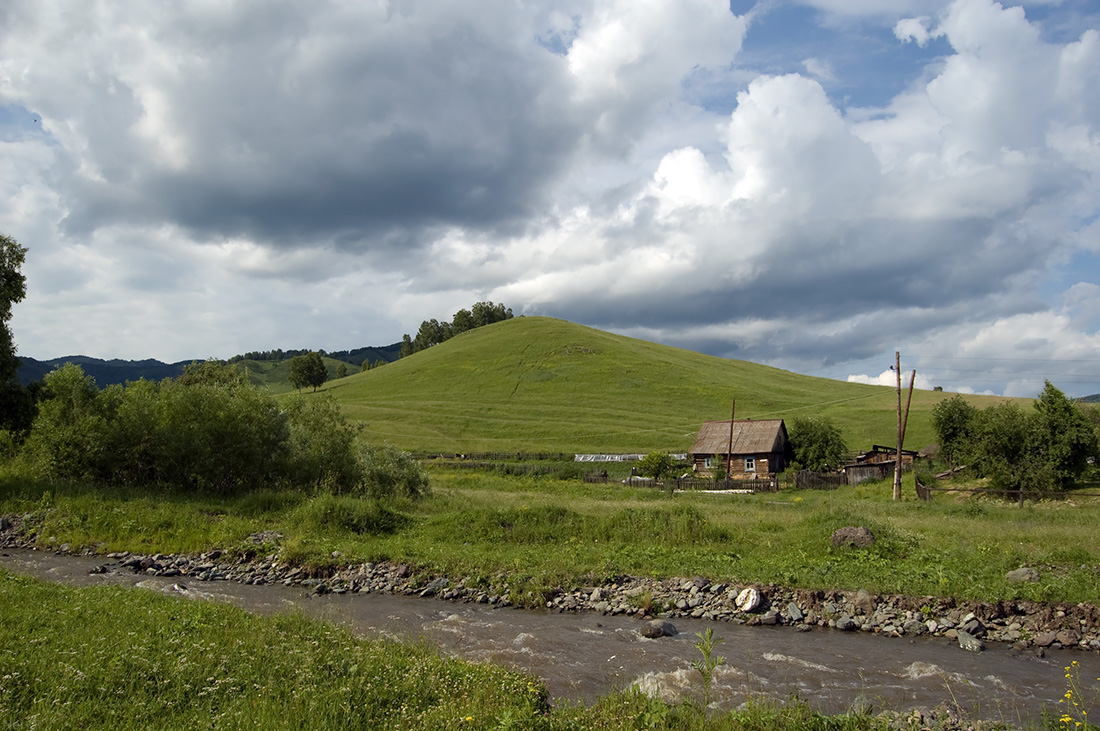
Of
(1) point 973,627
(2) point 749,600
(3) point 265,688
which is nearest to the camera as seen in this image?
(3) point 265,688

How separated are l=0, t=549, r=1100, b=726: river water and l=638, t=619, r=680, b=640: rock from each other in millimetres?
229

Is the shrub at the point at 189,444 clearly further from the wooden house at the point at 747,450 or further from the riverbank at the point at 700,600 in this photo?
the wooden house at the point at 747,450

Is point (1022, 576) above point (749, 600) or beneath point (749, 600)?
above

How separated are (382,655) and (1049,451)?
47703 mm

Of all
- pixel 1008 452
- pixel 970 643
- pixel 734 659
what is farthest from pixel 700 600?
pixel 1008 452

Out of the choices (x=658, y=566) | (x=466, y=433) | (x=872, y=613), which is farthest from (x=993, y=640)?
(x=466, y=433)

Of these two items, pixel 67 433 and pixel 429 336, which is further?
pixel 429 336

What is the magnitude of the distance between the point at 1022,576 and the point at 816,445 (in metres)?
52.0

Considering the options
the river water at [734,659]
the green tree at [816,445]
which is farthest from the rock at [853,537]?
the green tree at [816,445]

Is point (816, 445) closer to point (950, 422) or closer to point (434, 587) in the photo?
point (950, 422)

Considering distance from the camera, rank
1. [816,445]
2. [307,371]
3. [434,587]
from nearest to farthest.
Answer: [434,587], [816,445], [307,371]

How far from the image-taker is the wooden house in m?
67.1

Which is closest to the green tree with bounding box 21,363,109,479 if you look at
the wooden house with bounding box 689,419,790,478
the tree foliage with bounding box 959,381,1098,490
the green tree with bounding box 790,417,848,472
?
the tree foliage with bounding box 959,381,1098,490

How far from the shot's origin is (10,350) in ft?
93.9
